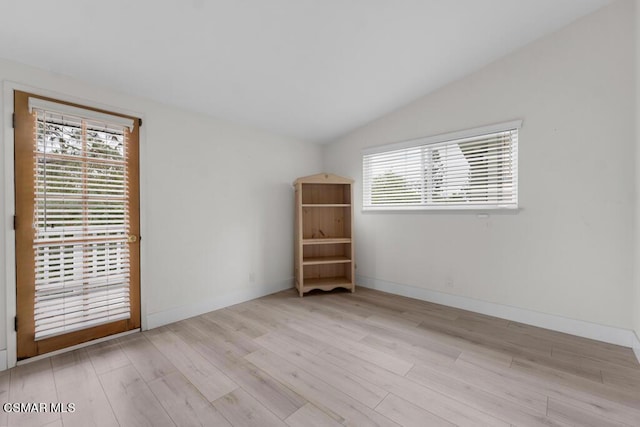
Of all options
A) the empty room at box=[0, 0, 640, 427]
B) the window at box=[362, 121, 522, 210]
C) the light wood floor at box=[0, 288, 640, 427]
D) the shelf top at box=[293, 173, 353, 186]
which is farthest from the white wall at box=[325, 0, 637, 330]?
the shelf top at box=[293, 173, 353, 186]

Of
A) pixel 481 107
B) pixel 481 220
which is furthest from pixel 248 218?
pixel 481 107

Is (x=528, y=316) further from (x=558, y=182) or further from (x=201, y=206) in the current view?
(x=201, y=206)

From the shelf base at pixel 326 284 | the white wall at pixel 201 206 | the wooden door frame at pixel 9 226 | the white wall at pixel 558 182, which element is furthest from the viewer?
the shelf base at pixel 326 284

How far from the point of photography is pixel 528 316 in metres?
2.62

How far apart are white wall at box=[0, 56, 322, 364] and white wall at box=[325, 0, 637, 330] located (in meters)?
2.10

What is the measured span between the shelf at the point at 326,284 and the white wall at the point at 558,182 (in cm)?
113

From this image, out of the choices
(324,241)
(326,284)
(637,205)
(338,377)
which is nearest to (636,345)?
(637,205)

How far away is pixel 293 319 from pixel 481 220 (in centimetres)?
232

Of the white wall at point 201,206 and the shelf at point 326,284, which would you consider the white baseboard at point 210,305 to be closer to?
the white wall at point 201,206

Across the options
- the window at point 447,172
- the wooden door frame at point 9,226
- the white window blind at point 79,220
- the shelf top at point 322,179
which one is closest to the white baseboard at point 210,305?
the white window blind at point 79,220

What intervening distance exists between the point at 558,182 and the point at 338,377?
103 inches

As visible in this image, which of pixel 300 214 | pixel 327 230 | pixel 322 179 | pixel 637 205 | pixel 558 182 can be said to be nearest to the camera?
pixel 637 205

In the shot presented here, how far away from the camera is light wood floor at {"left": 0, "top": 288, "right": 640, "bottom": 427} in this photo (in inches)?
58.2

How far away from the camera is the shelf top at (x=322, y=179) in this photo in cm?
357
